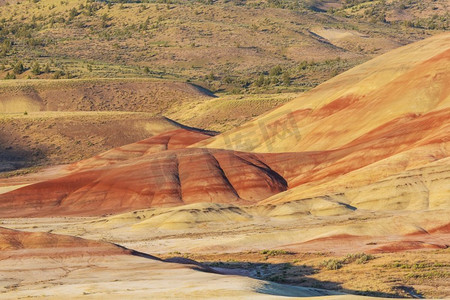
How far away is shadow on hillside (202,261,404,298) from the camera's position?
2850 cm

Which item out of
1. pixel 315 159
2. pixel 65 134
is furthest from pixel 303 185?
pixel 65 134

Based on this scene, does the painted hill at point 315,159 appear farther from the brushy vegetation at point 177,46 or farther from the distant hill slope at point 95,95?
the brushy vegetation at point 177,46

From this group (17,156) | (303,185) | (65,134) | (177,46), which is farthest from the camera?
(177,46)

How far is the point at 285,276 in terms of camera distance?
117 ft

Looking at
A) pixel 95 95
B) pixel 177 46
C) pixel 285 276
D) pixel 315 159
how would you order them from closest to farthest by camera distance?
pixel 285 276, pixel 315 159, pixel 95 95, pixel 177 46

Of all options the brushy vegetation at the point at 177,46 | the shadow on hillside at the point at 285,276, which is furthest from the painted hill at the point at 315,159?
the brushy vegetation at the point at 177,46

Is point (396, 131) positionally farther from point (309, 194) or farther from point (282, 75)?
point (282, 75)

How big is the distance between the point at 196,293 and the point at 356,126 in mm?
50225

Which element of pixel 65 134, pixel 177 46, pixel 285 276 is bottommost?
pixel 177 46

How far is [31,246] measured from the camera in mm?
37219

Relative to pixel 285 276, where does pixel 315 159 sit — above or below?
below

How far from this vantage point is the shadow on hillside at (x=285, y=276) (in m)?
28.5

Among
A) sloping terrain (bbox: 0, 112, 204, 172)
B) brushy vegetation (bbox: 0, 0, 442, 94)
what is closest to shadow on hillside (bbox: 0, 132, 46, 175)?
sloping terrain (bbox: 0, 112, 204, 172)

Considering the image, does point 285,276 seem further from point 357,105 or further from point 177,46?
point 177,46
